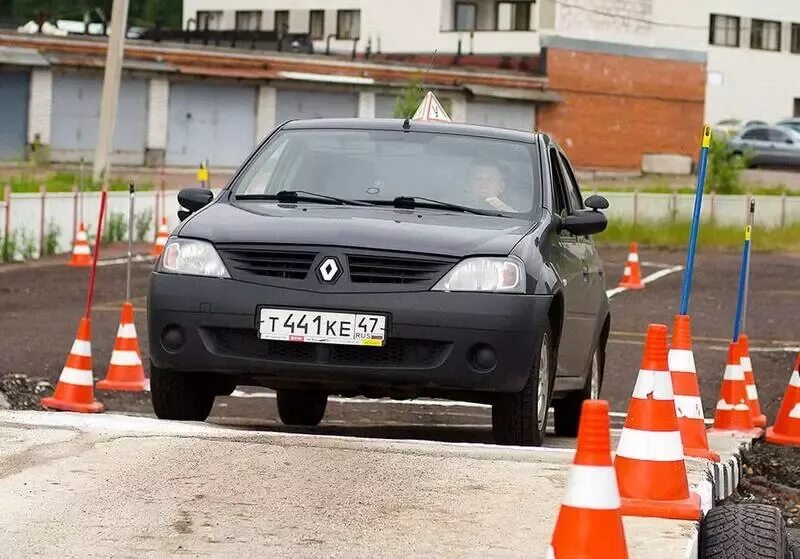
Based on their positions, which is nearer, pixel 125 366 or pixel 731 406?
pixel 731 406

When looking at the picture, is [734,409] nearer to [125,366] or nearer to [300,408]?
[300,408]

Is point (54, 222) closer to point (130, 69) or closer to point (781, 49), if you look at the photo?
point (130, 69)

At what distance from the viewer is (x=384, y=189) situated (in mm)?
8977

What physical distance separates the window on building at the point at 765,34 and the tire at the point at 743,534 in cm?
8207

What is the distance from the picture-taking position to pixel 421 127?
9445 millimetres

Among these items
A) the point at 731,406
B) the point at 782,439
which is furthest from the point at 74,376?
the point at 782,439

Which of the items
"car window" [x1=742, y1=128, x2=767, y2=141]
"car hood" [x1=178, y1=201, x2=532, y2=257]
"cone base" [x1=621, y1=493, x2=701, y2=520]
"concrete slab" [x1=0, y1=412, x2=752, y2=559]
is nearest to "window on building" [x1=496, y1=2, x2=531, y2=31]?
"car window" [x1=742, y1=128, x2=767, y2=141]

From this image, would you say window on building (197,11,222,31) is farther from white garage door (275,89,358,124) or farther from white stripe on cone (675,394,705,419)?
white stripe on cone (675,394,705,419)

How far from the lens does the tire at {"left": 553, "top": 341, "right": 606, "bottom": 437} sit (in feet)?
34.1

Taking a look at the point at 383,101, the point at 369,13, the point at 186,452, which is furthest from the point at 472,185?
the point at 369,13

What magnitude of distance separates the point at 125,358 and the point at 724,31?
2927 inches

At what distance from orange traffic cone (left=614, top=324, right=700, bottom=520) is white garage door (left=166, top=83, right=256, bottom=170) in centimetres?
5515

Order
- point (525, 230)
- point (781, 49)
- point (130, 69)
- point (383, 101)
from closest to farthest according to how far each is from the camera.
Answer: point (525, 230) < point (130, 69) < point (383, 101) < point (781, 49)

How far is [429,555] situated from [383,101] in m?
62.1
